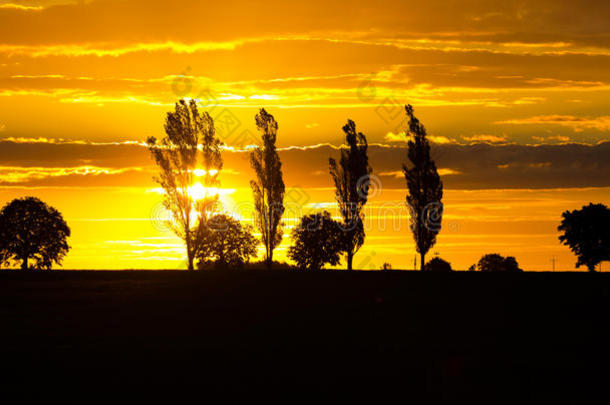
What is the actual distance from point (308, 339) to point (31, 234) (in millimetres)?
56417

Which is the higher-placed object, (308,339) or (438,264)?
(438,264)

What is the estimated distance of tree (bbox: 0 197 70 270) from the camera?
7712cm

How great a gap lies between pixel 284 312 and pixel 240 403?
57.6 ft

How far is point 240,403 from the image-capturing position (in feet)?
64.3

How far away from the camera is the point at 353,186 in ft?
232

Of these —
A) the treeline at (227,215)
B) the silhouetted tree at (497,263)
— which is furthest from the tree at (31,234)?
the silhouetted tree at (497,263)

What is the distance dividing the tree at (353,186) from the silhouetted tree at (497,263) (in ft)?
262

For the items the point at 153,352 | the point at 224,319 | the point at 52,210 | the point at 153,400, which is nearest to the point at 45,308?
the point at 224,319

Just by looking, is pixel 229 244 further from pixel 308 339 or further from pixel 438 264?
pixel 438 264

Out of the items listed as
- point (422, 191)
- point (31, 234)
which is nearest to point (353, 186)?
point (422, 191)

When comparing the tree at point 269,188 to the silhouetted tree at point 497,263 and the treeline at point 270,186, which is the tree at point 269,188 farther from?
the silhouetted tree at point 497,263

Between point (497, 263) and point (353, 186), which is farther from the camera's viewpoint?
point (497, 263)

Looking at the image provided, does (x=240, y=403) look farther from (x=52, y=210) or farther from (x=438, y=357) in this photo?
(x=52, y=210)

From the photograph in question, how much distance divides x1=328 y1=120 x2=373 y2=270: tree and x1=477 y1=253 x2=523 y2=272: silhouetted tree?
79.9 metres
